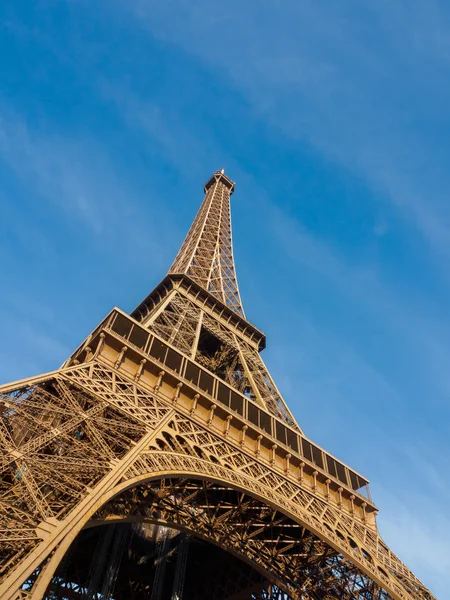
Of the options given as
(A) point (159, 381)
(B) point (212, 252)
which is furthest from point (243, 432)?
(B) point (212, 252)

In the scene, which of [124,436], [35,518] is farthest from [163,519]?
[35,518]

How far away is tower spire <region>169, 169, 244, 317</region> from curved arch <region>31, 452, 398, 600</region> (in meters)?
20.6

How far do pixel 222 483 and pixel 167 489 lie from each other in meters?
2.05

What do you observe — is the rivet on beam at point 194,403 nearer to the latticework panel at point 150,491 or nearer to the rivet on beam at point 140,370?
the latticework panel at point 150,491

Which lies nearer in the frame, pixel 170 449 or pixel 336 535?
pixel 170 449

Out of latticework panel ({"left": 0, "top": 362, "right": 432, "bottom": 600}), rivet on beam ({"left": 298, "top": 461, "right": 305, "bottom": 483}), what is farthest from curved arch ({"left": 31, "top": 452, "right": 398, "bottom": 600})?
rivet on beam ({"left": 298, "top": 461, "right": 305, "bottom": 483})

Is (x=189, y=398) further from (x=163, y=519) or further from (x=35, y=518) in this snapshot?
(x=35, y=518)

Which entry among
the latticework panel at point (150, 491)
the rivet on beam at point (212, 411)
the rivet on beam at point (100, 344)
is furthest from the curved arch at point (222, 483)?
the rivet on beam at point (100, 344)

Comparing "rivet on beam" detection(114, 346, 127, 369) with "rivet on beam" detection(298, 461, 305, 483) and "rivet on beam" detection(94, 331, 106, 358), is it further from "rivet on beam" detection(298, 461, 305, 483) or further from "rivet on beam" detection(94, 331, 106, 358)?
"rivet on beam" detection(298, 461, 305, 483)

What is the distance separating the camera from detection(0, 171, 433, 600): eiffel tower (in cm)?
1183

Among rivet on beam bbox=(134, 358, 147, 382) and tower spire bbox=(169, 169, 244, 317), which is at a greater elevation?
tower spire bbox=(169, 169, 244, 317)

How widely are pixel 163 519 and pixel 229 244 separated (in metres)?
35.6

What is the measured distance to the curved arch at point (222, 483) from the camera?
1246 cm

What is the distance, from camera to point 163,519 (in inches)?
697
